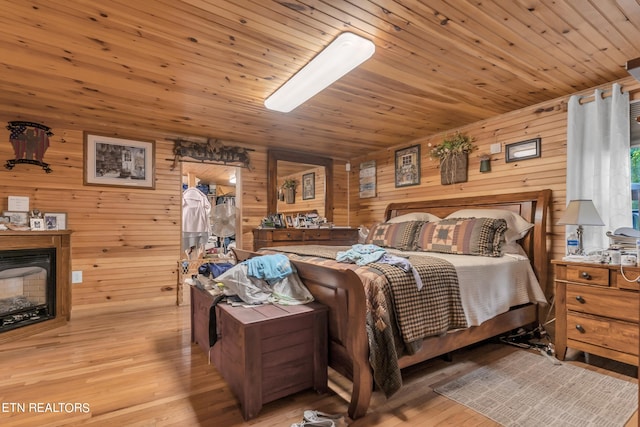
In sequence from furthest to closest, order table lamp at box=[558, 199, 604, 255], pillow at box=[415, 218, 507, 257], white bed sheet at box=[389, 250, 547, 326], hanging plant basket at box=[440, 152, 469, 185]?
hanging plant basket at box=[440, 152, 469, 185], pillow at box=[415, 218, 507, 257], table lamp at box=[558, 199, 604, 255], white bed sheet at box=[389, 250, 547, 326]

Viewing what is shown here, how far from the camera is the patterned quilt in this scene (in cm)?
174

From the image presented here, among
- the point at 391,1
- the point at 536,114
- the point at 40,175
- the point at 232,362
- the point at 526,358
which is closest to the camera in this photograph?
the point at 391,1

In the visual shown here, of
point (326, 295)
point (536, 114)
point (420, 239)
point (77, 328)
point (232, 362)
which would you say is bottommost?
point (77, 328)

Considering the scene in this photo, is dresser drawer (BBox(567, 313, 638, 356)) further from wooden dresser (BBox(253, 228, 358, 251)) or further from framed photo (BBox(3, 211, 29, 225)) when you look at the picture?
framed photo (BBox(3, 211, 29, 225))

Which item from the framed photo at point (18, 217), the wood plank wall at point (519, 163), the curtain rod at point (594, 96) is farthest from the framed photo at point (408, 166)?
the framed photo at point (18, 217)

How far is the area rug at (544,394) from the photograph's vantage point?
5.55ft

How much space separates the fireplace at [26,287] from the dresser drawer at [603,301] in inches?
186

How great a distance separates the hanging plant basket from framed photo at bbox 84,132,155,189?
370 centimetres

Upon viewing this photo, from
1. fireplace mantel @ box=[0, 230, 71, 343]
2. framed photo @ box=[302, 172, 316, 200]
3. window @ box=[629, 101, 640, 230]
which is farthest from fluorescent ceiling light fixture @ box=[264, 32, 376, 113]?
framed photo @ box=[302, 172, 316, 200]

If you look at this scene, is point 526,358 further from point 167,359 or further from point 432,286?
point 167,359

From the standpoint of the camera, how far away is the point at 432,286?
2041 millimetres

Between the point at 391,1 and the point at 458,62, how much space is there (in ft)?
2.98

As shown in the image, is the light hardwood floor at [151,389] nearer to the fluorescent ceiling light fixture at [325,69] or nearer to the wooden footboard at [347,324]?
the wooden footboard at [347,324]

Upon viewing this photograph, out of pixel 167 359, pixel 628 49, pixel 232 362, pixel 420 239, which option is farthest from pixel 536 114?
pixel 167 359
